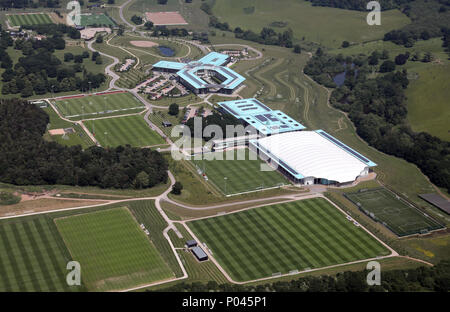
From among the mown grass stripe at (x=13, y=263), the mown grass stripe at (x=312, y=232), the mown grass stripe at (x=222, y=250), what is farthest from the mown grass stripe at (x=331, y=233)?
the mown grass stripe at (x=13, y=263)

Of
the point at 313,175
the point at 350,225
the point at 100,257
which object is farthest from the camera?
the point at 313,175

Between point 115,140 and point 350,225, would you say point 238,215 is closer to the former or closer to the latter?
point 350,225

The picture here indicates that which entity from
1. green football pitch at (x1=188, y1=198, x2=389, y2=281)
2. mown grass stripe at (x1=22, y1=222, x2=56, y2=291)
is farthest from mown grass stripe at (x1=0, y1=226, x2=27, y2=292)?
green football pitch at (x1=188, y1=198, x2=389, y2=281)

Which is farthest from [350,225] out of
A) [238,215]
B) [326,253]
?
[238,215]

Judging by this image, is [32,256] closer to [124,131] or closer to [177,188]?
[177,188]

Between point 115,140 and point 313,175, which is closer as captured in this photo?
point 313,175

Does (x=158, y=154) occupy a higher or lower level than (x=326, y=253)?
higher

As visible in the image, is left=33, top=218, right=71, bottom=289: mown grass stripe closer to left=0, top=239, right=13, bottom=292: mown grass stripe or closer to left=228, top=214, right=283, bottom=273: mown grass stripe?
left=0, top=239, right=13, bottom=292: mown grass stripe
